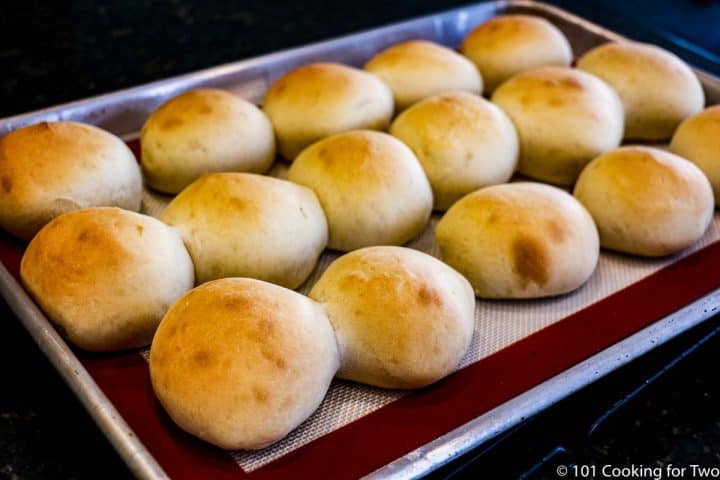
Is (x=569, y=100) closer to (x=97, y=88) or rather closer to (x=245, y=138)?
(x=245, y=138)

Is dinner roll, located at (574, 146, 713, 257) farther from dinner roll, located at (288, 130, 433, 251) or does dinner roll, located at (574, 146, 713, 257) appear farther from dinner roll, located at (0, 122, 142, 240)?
dinner roll, located at (0, 122, 142, 240)

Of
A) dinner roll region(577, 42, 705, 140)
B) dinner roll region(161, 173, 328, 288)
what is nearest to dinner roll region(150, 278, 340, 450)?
dinner roll region(161, 173, 328, 288)

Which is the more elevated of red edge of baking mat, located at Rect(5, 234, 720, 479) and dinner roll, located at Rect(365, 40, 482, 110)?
dinner roll, located at Rect(365, 40, 482, 110)

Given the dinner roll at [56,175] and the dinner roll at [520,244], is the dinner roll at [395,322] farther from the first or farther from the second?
the dinner roll at [56,175]

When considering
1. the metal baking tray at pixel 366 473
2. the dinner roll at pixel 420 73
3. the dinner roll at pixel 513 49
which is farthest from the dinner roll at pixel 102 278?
the dinner roll at pixel 513 49

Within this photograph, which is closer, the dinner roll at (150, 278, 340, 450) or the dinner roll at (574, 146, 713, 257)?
the dinner roll at (150, 278, 340, 450)

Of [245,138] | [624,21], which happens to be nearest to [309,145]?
[245,138]

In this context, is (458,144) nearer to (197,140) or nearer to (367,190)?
(367,190)
